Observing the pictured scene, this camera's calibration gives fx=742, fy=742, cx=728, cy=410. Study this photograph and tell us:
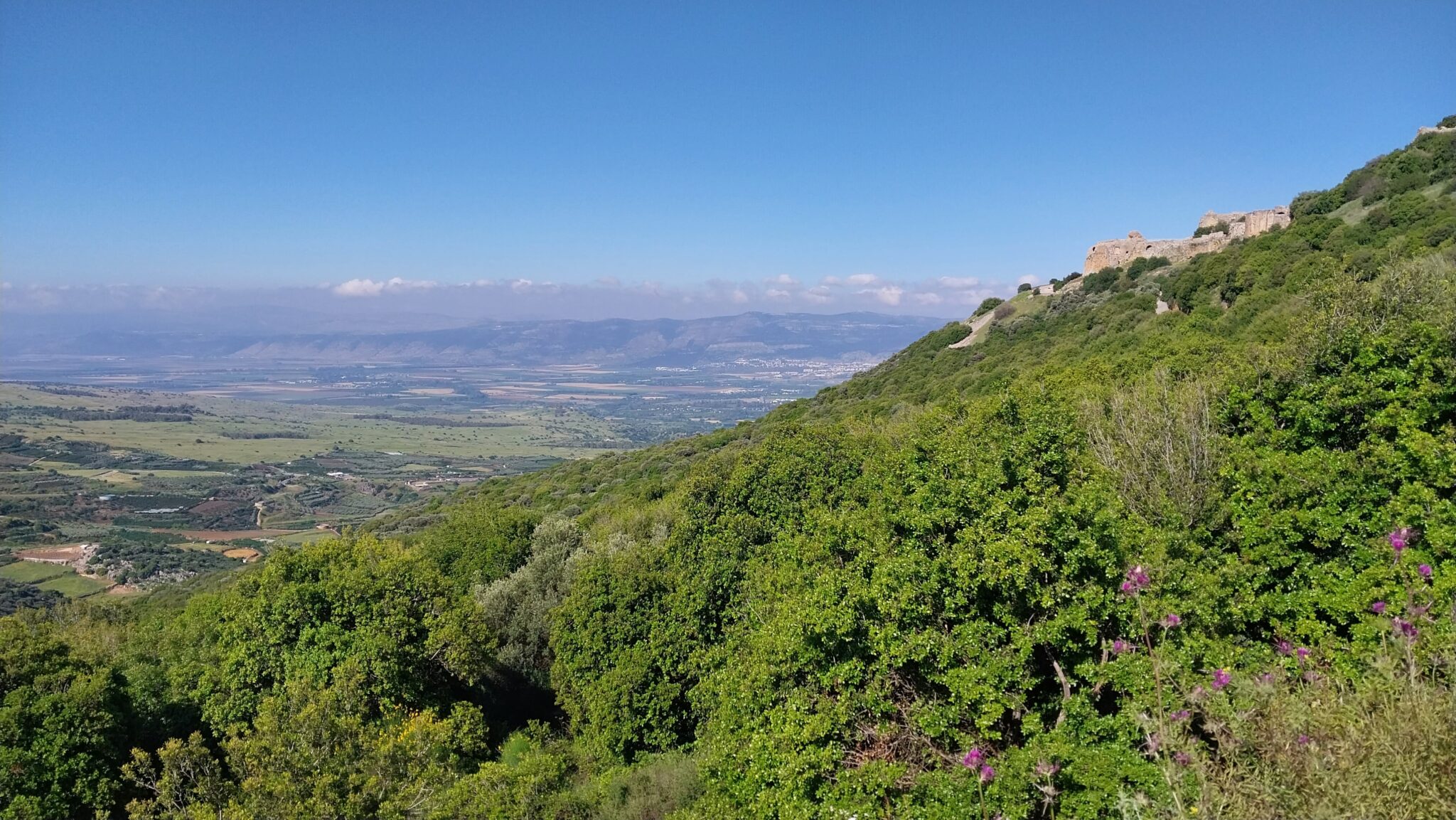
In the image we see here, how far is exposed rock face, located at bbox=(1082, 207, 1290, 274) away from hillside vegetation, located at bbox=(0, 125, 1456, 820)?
34.4 meters

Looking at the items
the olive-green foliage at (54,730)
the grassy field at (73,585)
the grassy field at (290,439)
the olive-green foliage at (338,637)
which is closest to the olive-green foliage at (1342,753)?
the olive-green foliage at (338,637)

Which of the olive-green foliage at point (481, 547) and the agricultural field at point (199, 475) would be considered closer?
the olive-green foliage at point (481, 547)

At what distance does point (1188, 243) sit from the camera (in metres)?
65.9

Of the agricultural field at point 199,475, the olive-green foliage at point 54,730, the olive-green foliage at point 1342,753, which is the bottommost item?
the agricultural field at point 199,475

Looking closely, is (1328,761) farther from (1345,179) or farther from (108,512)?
(108,512)

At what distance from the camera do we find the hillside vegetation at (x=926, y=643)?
796 cm

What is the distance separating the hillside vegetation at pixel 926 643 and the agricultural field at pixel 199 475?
21.2m

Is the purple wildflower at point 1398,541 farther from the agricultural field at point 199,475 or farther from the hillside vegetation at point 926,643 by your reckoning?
the agricultural field at point 199,475

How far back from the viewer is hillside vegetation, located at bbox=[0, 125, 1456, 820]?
7.96m

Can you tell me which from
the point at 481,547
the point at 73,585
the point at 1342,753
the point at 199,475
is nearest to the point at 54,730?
the point at 481,547

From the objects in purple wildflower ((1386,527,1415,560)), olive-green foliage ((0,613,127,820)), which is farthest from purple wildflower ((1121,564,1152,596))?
olive-green foliage ((0,613,127,820))

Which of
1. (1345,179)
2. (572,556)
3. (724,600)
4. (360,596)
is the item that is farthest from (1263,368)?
(1345,179)

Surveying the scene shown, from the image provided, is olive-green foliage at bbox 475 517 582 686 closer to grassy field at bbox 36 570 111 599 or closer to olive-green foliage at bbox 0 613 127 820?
olive-green foliage at bbox 0 613 127 820

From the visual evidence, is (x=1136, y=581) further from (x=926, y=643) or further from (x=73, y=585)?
(x=73, y=585)
